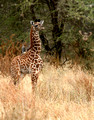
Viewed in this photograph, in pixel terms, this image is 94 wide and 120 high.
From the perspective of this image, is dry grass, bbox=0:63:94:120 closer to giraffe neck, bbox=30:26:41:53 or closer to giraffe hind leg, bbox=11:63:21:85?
giraffe hind leg, bbox=11:63:21:85

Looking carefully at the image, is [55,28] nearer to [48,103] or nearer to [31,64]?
[31,64]

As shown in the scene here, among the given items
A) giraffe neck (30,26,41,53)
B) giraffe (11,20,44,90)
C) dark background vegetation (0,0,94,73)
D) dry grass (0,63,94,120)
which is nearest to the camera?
dry grass (0,63,94,120)

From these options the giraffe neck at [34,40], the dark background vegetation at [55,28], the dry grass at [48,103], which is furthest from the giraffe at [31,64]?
the dark background vegetation at [55,28]

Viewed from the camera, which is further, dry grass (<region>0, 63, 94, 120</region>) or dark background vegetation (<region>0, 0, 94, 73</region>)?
dark background vegetation (<region>0, 0, 94, 73</region>)

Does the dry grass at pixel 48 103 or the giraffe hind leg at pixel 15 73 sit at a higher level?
the giraffe hind leg at pixel 15 73

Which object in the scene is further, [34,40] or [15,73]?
[34,40]

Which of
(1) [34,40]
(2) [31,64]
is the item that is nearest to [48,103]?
(2) [31,64]

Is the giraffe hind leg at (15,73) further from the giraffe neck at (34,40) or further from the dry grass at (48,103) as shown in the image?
the giraffe neck at (34,40)

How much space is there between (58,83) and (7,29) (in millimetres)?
4444

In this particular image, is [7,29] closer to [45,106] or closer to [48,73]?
[48,73]

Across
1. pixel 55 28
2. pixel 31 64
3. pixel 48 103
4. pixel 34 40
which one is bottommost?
pixel 48 103

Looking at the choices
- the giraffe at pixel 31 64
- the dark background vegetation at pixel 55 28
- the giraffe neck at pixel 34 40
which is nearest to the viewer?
the giraffe at pixel 31 64

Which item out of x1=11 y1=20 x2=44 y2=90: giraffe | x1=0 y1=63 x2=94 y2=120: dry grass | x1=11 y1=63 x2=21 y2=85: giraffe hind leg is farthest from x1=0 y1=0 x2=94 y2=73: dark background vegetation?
x1=11 y1=63 x2=21 y2=85: giraffe hind leg

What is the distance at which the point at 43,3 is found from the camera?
11.9 metres
